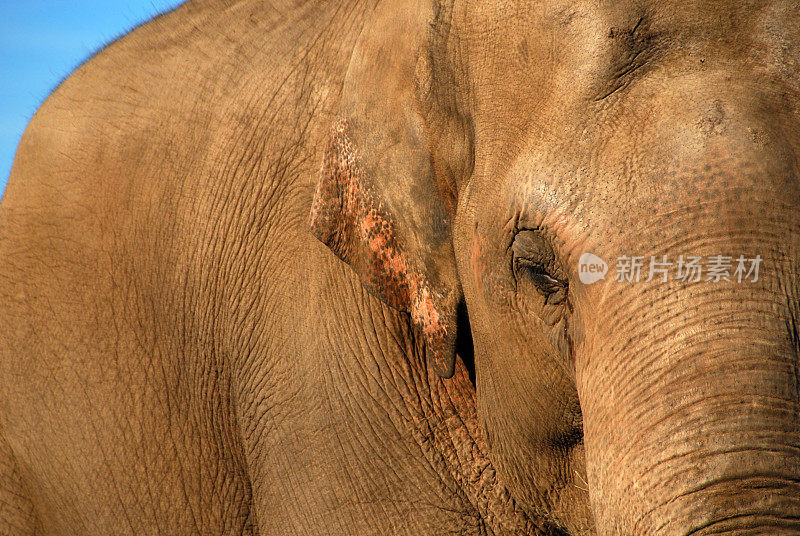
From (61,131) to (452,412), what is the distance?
1886 mm

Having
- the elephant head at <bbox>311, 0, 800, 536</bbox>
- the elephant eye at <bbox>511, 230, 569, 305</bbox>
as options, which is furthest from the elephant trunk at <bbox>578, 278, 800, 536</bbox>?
the elephant eye at <bbox>511, 230, 569, 305</bbox>

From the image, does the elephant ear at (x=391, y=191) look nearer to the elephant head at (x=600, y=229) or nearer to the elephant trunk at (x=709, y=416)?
the elephant head at (x=600, y=229)

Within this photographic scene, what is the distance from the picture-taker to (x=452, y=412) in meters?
2.64

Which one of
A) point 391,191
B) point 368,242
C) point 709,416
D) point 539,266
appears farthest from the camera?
point 368,242

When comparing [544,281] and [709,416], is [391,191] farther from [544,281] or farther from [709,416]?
[709,416]

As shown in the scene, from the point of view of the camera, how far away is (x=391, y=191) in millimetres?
2260

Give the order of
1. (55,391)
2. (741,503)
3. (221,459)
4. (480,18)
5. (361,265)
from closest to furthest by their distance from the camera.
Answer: (741,503) < (480,18) < (361,265) < (221,459) < (55,391)

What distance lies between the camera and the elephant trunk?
143 cm

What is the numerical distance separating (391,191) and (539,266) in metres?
0.48

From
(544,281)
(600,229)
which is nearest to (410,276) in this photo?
(544,281)

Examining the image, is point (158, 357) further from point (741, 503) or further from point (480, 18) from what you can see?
point (741, 503)

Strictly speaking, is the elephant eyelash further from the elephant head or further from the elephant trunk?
the elephant trunk

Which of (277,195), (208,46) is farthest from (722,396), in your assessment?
(208,46)

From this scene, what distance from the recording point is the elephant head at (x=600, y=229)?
4.89ft
